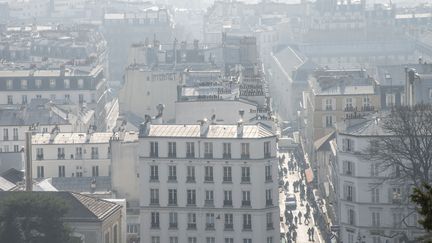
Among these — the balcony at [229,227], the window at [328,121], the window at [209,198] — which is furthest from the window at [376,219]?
the window at [328,121]

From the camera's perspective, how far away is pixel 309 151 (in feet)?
353

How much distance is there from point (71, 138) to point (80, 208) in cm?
1913

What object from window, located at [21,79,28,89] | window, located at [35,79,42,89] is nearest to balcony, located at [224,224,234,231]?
window, located at [21,79,28,89]

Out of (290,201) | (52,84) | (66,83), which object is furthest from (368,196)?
(66,83)

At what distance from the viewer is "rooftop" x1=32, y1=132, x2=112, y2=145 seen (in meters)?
84.0

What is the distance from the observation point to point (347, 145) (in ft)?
232

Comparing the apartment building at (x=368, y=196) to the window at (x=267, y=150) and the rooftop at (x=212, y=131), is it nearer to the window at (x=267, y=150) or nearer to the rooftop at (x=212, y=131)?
the rooftop at (x=212, y=131)

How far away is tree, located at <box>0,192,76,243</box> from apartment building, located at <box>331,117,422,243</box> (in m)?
12.5

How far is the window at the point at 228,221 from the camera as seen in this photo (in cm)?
6806

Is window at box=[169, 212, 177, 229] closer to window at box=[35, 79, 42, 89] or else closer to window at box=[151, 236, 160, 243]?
Result: window at box=[151, 236, 160, 243]

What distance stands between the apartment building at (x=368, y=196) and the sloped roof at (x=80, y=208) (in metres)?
9.75

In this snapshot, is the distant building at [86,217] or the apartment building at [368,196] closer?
the distant building at [86,217]

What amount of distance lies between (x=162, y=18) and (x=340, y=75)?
87175mm

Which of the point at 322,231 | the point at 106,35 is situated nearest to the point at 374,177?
the point at 322,231
